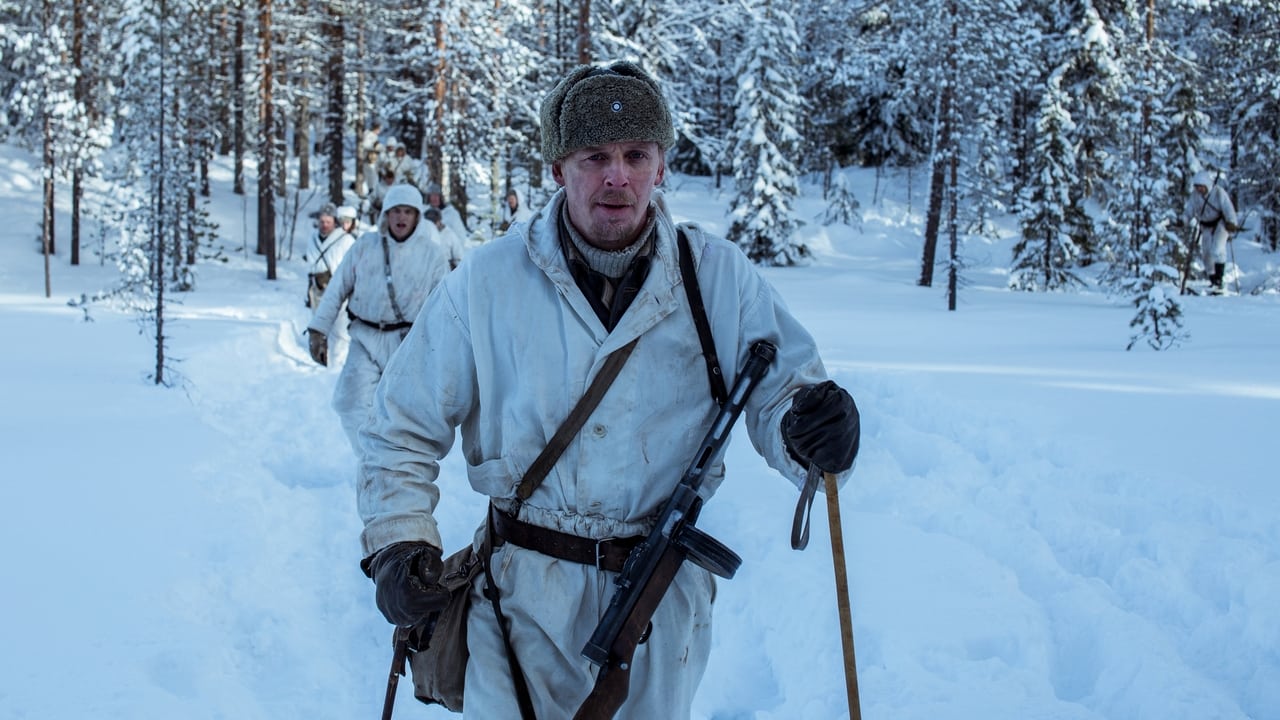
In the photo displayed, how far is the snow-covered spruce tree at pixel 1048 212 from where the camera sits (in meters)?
21.7

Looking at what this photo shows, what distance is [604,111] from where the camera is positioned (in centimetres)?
233

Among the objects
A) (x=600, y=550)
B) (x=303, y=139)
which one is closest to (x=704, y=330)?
(x=600, y=550)

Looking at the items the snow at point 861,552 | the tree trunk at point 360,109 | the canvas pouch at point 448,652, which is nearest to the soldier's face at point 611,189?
the canvas pouch at point 448,652

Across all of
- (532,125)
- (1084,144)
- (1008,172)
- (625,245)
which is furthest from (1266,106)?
(625,245)

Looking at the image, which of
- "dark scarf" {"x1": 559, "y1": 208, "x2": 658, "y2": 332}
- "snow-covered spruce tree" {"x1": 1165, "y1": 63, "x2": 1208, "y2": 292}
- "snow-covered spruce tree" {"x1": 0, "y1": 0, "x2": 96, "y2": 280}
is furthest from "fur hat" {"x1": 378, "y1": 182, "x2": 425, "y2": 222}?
"snow-covered spruce tree" {"x1": 1165, "y1": 63, "x2": 1208, "y2": 292}

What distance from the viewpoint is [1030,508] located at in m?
5.73

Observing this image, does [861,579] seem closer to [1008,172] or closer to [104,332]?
[104,332]

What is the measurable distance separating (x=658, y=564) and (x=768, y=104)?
25127 millimetres

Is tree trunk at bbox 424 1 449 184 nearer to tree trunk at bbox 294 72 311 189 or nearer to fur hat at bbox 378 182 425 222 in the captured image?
tree trunk at bbox 294 72 311 189

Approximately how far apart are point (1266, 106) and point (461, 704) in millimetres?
29927

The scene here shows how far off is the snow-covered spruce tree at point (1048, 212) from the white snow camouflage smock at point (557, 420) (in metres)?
20.9

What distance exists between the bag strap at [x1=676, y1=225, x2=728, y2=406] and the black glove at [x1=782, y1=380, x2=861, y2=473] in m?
0.20

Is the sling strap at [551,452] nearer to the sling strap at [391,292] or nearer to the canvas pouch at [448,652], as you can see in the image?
the canvas pouch at [448,652]

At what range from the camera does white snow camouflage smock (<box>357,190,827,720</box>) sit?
2324 mm
